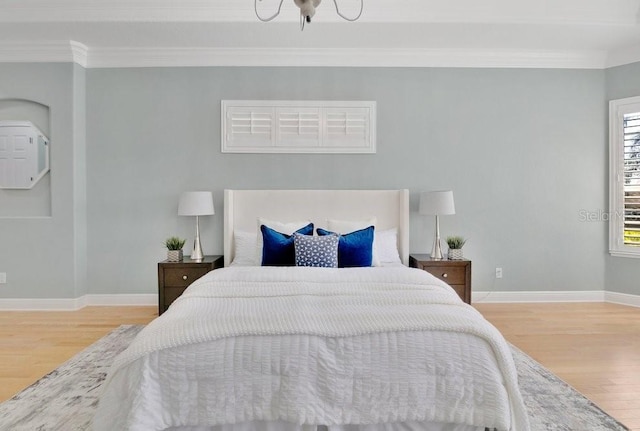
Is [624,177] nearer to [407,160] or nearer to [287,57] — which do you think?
[407,160]

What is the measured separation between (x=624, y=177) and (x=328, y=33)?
11.9ft

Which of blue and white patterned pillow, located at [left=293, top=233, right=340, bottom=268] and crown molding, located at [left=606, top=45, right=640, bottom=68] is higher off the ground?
crown molding, located at [left=606, top=45, right=640, bottom=68]

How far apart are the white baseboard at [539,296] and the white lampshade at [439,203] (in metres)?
1.14

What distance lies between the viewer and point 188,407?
1660 millimetres

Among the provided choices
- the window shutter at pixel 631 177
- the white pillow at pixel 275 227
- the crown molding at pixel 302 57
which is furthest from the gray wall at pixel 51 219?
the window shutter at pixel 631 177

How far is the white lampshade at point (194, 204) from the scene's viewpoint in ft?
12.7

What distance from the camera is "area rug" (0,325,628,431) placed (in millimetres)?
2057

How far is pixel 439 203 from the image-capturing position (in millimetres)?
3973

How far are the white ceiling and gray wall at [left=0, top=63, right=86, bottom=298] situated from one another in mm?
237

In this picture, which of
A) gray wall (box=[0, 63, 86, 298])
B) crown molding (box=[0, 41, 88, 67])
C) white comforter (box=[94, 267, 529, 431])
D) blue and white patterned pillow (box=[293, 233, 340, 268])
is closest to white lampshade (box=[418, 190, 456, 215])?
blue and white patterned pillow (box=[293, 233, 340, 268])

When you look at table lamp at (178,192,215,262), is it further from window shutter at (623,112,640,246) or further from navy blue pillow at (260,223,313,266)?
window shutter at (623,112,640,246)

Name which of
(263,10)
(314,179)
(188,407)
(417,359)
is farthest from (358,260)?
(263,10)

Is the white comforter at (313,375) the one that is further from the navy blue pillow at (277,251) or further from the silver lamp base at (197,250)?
the silver lamp base at (197,250)

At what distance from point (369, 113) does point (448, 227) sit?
5.11 ft
